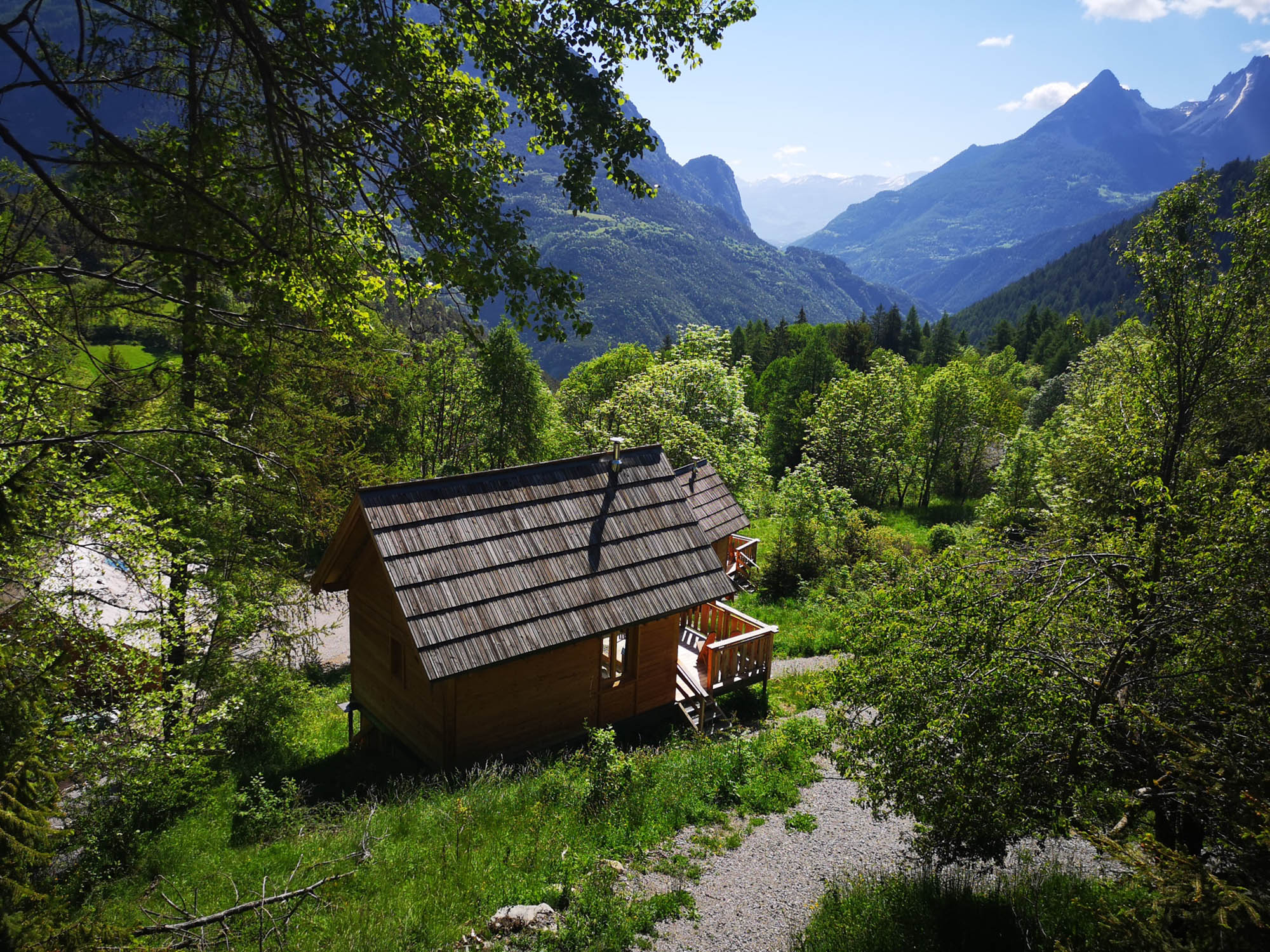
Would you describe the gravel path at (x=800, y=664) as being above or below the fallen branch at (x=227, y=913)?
below

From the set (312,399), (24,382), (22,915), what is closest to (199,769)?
(22,915)

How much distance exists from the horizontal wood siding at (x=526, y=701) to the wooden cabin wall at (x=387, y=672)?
473 millimetres

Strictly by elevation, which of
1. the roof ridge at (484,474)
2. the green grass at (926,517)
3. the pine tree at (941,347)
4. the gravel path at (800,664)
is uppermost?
the pine tree at (941,347)

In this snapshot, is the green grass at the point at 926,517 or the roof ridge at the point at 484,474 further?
the green grass at the point at 926,517

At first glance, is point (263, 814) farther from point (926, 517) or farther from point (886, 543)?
point (926, 517)

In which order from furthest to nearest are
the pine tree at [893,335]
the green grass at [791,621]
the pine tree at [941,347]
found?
1. the pine tree at [893,335]
2. the pine tree at [941,347]
3. the green grass at [791,621]

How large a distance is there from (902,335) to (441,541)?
88.7 metres

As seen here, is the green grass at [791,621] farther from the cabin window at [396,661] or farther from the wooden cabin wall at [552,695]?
the cabin window at [396,661]

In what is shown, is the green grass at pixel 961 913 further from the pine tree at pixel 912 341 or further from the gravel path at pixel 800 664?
the pine tree at pixel 912 341

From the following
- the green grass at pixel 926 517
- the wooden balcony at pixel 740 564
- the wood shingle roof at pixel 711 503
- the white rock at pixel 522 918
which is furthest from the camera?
the green grass at pixel 926 517

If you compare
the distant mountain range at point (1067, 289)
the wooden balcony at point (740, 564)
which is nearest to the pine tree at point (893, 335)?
the distant mountain range at point (1067, 289)

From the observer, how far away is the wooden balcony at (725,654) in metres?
14.6

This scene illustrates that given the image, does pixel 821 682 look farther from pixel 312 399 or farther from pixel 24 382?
pixel 312 399

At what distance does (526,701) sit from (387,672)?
9.55 ft
